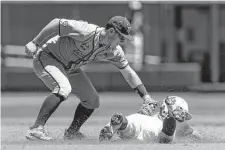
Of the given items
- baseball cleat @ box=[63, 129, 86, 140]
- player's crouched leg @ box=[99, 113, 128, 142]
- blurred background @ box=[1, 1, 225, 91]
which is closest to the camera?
player's crouched leg @ box=[99, 113, 128, 142]

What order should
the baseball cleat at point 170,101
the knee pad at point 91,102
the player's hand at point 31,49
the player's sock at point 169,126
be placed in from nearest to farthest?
the player's sock at point 169,126 < the baseball cleat at point 170,101 < the player's hand at point 31,49 < the knee pad at point 91,102

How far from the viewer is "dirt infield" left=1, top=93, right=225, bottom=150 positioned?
5285 mm

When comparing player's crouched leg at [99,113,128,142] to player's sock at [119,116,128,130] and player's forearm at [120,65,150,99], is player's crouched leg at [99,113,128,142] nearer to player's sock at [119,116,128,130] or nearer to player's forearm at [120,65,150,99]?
player's sock at [119,116,128,130]

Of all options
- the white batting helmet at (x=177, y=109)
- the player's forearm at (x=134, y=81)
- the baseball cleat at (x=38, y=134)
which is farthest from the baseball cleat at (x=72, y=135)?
the white batting helmet at (x=177, y=109)

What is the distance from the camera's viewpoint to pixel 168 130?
5.65 m

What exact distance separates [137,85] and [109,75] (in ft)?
29.6

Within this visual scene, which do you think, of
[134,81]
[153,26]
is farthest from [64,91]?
[153,26]

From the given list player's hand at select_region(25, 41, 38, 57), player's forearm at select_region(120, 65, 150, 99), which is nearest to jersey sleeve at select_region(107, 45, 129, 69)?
player's forearm at select_region(120, 65, 150, 99)

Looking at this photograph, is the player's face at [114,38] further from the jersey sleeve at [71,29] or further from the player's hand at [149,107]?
Result: the player's hand at [149,107]

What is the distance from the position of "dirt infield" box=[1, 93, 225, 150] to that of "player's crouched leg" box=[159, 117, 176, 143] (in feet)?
0.39

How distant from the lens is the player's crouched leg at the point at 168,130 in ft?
18.4

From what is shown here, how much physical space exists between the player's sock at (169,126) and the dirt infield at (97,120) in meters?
0.13

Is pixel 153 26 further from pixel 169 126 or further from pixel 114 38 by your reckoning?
pixel 169 126

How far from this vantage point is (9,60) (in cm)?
1606
